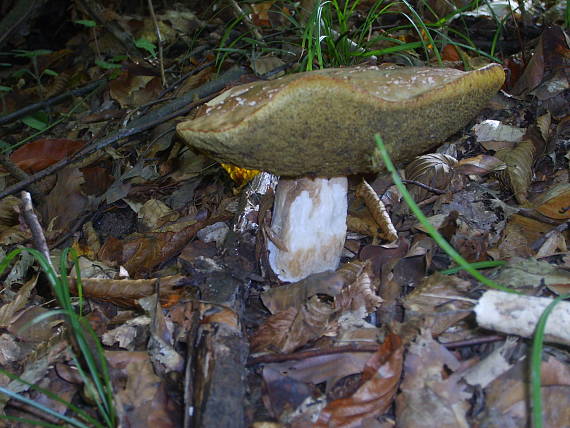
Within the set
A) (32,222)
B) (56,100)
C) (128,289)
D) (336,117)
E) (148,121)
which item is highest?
(336,117)

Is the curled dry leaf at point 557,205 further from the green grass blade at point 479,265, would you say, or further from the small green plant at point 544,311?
the small green plant at point 544,311

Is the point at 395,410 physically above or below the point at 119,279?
above

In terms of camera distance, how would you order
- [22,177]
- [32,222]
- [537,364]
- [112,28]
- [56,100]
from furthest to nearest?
[112,28], [56,100], [22,177], [32,222], [537,364]

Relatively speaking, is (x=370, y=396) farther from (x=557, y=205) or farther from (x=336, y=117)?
(x=557, y=205)

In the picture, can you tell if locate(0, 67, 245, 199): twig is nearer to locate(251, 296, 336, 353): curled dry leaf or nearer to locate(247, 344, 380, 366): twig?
locate(251, 296, 336, 353): curled dry leaf

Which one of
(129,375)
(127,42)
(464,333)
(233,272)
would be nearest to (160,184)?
(233,272)

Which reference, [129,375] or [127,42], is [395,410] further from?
[127,42]

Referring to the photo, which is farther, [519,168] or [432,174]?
[432,174]

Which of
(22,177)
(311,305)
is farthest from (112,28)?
(311,305)
